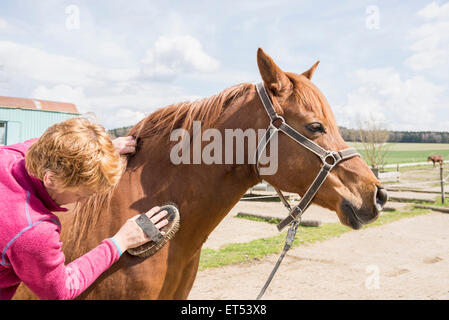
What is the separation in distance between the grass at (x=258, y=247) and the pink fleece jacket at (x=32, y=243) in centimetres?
501

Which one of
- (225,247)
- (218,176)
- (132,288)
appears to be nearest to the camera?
(132,288)

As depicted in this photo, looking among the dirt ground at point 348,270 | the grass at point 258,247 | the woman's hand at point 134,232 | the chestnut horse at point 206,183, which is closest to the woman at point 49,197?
the woman's hand at point 134,232

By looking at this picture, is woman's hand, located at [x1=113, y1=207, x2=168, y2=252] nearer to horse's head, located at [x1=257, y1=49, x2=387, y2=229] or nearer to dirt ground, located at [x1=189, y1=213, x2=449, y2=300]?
horse's head, located at [x1=257, y1=49, x2=387, y2=229]

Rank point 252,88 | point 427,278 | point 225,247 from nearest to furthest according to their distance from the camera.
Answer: point 252,88, point 427,278, point 225,247

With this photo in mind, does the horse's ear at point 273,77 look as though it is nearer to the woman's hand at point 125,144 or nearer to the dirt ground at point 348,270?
the woman's hand at point 125,144

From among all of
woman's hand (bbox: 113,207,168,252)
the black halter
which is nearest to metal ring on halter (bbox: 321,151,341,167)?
the black halter

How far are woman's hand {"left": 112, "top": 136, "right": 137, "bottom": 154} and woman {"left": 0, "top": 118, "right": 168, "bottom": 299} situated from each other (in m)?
0.50

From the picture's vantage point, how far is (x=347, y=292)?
5.09 m

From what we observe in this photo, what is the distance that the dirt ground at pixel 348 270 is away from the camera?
5082 mm

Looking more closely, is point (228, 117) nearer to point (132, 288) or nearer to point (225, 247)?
point (132, 288)

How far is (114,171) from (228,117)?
887 mm

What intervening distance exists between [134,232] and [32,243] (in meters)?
0.54
